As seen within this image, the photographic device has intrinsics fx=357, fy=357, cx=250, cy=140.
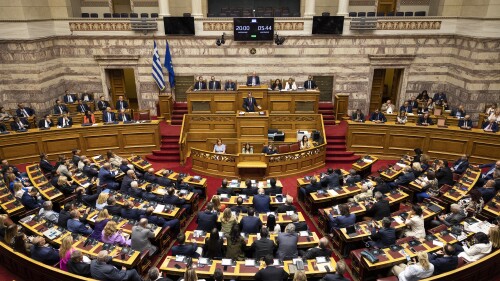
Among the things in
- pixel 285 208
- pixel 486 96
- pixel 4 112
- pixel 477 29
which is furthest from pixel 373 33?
pixel 4 112

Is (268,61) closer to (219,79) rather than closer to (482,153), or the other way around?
(219,79)

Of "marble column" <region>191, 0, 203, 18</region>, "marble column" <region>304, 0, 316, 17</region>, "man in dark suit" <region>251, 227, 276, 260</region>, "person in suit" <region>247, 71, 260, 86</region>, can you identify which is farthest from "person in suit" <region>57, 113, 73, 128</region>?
"marble column" <region>304, 0, 316, 17</region>

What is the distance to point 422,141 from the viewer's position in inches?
531

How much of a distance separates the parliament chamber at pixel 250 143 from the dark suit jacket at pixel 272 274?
0.13 feet

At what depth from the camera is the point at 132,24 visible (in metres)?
16.0

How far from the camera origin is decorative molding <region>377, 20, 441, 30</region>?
15.8 meters

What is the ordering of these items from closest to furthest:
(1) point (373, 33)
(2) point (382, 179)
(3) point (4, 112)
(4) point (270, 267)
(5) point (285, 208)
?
(4) point (270, 267), (5) point (285, 208), (2) point (382, 179), (3) point (4, 112), (1) point (373, 33)

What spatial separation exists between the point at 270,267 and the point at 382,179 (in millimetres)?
5852

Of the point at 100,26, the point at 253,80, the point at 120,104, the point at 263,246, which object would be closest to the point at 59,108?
the point at 120,104

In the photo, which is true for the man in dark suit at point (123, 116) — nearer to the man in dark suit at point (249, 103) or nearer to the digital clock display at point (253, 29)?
the man in dark suit at point (249, 103)

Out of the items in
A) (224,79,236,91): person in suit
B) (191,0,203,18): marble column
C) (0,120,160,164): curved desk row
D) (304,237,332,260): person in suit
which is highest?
(191,0,203,18): marble column

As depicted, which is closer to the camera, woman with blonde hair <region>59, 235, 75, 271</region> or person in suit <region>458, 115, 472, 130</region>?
woman with blonde hair <region>59, 235, 75, 271</region>

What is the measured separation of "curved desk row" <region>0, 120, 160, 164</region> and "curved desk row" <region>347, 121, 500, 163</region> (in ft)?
26.1

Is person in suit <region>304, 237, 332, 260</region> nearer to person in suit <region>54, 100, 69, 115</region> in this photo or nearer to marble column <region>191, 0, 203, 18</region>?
marble column <region>191, 0, 203, 18</region>
